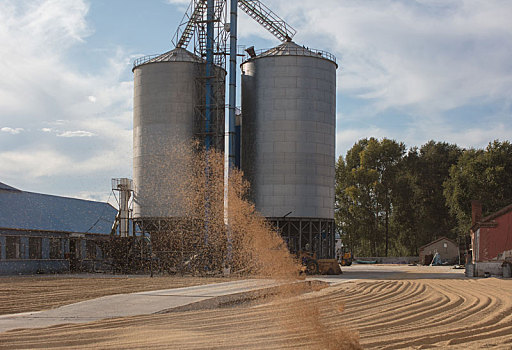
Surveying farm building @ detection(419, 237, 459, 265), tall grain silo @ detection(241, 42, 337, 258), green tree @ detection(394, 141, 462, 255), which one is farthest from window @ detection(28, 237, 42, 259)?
green tree @ detection(394, 141, 462, 255)

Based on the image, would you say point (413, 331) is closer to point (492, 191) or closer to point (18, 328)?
point (18, 328)

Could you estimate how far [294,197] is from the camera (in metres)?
40.3

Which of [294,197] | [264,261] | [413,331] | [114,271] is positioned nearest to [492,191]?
[294,197]

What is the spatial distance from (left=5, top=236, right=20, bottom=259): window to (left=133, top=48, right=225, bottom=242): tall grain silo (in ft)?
26.3

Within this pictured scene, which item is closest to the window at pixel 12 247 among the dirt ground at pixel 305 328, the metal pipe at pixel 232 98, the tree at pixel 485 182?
the metal pipe at pixel 232 98

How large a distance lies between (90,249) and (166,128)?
10.9m

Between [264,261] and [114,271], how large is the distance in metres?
11.0

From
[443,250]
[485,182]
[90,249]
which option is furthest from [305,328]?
[485,182]

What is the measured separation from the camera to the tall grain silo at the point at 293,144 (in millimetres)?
40406

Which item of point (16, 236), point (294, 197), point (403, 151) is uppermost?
point (403, 151)

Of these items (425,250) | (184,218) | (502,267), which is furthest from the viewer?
(425,250)

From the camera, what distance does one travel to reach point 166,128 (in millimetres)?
41688

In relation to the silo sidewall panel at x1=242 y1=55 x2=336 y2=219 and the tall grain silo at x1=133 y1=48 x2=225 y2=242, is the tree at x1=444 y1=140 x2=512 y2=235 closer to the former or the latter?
the silo sidewall panel at x1=242 y1=55 x2=336 y2=219

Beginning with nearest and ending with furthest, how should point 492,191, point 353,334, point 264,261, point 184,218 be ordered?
point 353,334
point 264,261
point 184,218
point 492,191
